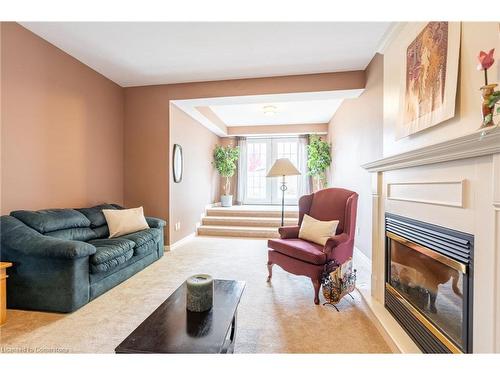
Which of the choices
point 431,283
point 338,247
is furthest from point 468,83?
point 338,247

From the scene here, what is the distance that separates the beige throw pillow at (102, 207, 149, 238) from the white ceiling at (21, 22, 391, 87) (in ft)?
6.77

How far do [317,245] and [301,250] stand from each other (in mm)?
285

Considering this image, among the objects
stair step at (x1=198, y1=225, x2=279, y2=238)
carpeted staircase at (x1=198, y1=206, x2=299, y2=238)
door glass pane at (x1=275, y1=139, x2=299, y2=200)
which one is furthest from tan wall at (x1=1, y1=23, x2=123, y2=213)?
door glass pane at (x1=275, y1=139, x2=299, y2=200)

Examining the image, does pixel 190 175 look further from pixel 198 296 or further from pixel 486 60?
pixel 486 60

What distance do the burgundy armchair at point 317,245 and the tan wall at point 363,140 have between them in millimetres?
542

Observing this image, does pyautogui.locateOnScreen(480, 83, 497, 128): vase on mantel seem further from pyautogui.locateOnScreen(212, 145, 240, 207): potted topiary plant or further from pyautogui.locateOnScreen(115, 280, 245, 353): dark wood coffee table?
pyautogui.locateOnScreen(212, 145, 240, 207): potted topiary plant

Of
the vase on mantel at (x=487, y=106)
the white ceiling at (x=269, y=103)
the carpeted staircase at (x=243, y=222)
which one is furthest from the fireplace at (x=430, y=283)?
the carpeted staircase at (x=243, y=222)

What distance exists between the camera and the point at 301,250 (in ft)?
A: 7.86

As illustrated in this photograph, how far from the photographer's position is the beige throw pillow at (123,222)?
3096mm

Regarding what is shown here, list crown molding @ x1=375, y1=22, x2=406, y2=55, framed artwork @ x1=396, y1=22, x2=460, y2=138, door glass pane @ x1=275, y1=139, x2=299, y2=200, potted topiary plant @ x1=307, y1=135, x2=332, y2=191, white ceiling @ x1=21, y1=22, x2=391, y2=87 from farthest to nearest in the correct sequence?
door glass pane @ x1=275, y1=139, x2=299, y2=200, potted topiary plant @ x1=307, y1=135, x2=332, y2=191, white ceiling @ x1=21, y1=22, x2=391, y2=87, crown molding @ x1=375, y1=22, x2=406, y2=55, framed artwork @ x1=396, y1=22, x2=460, y2=138

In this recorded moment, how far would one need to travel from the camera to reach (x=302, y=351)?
1.61 m

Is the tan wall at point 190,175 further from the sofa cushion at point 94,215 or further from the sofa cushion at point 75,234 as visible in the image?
the sofa cushion at point 75,234

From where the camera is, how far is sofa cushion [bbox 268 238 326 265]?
228cm
